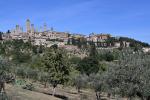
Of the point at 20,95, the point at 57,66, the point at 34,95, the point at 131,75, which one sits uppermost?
the point at 57,66

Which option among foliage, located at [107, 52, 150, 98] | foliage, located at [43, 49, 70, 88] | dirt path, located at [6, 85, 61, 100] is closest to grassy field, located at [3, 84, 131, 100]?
dirt path, located at [6, 85, 61, 100]

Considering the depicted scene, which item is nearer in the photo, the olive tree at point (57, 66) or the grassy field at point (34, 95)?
the grassy field at point (34, 95)

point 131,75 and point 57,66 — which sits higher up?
point 57,66

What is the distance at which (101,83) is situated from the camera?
7225cm

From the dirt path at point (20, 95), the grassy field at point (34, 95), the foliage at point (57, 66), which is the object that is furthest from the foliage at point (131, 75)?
the foliage at point (57, 66)

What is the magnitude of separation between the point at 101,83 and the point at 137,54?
32.7 meters

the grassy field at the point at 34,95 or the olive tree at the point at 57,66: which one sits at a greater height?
the olive tree at the point at 57,66

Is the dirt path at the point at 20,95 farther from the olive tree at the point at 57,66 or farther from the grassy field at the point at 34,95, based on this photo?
the olive tree at the point at 57,66

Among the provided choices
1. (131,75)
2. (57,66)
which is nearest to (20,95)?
(57,66)

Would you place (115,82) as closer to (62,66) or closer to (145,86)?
(145,86)

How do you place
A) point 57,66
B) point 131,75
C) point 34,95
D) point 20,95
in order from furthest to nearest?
point 57,66
point 34,95
point 20,95
point 131,75

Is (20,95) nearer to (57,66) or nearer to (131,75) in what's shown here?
(57,66)

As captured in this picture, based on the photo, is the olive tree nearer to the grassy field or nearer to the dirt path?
the grassy field

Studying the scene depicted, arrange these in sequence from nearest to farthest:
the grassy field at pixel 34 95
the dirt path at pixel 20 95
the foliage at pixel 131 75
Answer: the foliage at pixel 131 75 → the dirt path at pixel 20 95 → the grassy field at pixel 34 95
